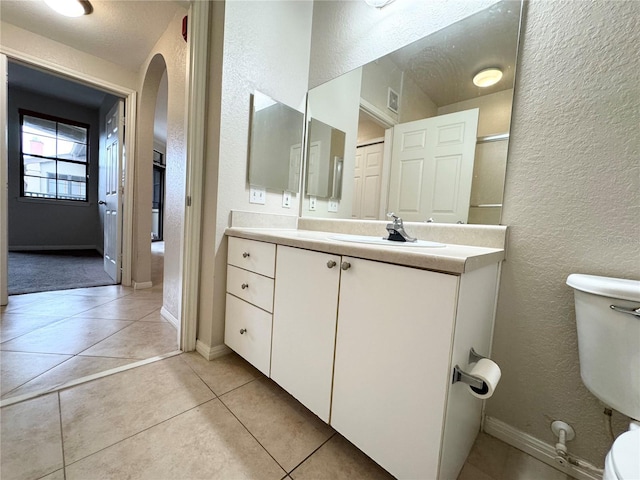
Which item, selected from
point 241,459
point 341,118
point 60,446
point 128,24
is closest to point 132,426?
point 60,446

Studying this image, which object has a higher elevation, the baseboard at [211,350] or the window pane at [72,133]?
the window pane at [72,133]

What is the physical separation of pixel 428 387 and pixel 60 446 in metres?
1.25

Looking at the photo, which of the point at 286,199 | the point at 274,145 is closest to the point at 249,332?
the point at 286,199

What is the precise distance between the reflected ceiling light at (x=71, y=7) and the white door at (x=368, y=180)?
2.25m

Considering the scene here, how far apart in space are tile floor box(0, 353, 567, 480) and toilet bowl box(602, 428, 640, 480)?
1.73 ft

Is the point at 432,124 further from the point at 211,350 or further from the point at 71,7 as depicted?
the point at 71,7

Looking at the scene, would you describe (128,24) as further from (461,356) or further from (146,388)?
(461,356)

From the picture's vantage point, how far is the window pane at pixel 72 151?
447 cm

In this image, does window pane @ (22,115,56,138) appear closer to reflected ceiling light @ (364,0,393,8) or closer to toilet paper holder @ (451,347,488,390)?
reflected ceiling light @ (364,0,393,8)

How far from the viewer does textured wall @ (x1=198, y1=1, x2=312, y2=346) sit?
4.57 ft

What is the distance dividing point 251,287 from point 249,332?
24cm

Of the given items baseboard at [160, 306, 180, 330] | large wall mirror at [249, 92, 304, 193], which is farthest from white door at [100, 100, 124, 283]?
large wall mirror at [249, 92, 304, 193]

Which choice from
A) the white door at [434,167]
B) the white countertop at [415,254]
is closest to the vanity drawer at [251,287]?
the white countertop at [415,254]

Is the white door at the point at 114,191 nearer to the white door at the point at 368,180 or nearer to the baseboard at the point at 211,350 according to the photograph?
the baseboard at the point at 211,350
